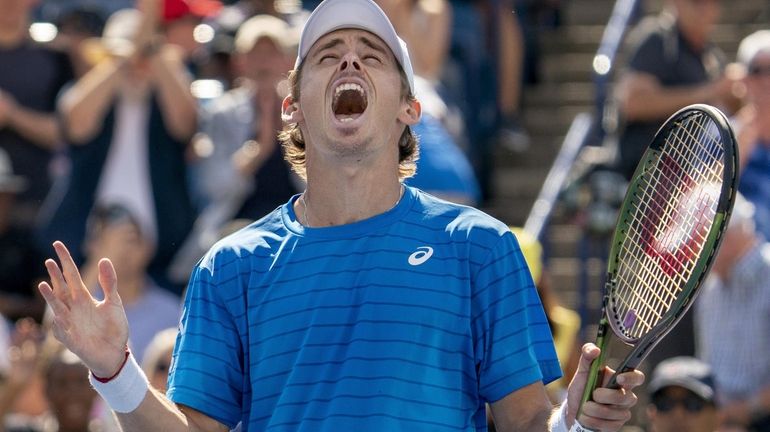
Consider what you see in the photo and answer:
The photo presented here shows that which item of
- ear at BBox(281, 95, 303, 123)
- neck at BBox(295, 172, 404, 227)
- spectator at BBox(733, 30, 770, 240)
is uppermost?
ear at BBox(281, 95, 303, 123)

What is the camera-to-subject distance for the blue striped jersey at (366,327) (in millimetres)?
3854

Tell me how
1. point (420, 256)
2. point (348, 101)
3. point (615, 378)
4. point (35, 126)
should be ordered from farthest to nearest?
point (35, 126) → point (348, 101) → point (420, 256) → point (615, 378)

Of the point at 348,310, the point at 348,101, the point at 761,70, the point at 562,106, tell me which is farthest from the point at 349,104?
the point at 562,106

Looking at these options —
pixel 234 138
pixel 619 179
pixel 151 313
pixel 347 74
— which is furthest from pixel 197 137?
pixel 347 74

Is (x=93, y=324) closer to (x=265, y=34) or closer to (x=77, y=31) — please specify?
(x=265, y=34)

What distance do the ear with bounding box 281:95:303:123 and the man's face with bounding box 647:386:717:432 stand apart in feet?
10.4

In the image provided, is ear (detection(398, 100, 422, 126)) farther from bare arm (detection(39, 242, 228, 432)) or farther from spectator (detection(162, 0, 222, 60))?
spectator (detection(162, 0, 222, 60))

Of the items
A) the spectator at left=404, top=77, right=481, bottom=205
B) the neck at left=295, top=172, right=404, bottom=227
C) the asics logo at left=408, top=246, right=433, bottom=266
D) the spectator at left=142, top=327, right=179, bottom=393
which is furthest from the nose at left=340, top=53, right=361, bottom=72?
the spectator at left=142, top=327, right=179, bottom=393

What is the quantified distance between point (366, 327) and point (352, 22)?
761mm

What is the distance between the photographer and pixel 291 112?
423cm

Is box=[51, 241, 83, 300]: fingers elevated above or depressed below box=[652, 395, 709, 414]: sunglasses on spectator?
above

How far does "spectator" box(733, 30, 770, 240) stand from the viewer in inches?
328

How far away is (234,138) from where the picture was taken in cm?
891

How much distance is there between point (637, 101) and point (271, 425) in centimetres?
544
